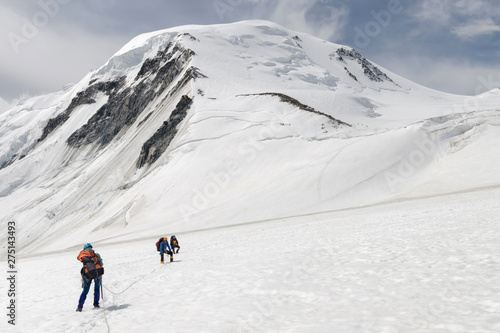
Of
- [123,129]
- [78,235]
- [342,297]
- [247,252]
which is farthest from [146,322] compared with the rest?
[123,129]

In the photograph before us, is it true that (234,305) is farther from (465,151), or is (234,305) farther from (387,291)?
(465,151)

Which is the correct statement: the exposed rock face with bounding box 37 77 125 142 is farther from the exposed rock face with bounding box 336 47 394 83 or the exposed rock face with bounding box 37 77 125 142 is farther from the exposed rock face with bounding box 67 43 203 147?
the exposed rock face with bounding box 336 47 394 83

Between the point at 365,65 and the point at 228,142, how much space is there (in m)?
99.8

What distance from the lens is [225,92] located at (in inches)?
3036

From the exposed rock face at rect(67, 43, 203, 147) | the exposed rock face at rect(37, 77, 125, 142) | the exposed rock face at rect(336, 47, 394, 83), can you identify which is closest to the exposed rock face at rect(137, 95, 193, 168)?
the exposed rock face at rect(67, 43, 203, 147)

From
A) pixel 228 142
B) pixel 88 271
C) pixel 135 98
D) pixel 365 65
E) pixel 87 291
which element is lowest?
pixel 87 291

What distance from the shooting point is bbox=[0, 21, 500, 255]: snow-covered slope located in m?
41.9

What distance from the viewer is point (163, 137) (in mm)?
72438

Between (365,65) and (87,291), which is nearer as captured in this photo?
(87,291)

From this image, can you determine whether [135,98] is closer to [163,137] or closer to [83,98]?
[83,98]

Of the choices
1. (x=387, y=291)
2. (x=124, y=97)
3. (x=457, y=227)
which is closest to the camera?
(x=387, y=291)

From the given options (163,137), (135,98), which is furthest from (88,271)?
(135,98)

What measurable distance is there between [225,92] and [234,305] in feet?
233

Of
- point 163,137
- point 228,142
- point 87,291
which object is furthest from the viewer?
point 163,137
